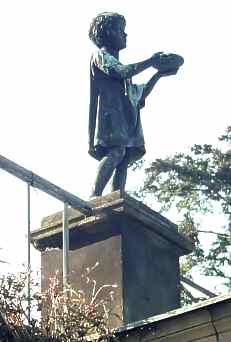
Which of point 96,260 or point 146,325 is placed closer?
point 146,325

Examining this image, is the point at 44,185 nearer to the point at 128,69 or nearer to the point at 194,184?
the point at 128,69

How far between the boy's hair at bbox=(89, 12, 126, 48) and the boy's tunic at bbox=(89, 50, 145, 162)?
0.19 metres

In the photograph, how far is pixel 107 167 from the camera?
11359 mm

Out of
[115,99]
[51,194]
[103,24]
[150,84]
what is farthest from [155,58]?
[51,194]

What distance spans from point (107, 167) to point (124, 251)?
1.02m

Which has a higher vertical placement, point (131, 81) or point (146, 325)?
point (131, 81)

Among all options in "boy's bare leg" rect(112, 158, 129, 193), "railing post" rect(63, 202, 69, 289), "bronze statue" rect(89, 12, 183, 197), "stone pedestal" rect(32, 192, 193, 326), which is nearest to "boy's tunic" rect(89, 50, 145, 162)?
"bronze statue" rect(89, 12, 183, 197)

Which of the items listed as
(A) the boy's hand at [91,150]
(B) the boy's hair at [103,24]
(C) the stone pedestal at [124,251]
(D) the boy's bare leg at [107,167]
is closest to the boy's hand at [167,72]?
(B) the boy's hair at [103,24]

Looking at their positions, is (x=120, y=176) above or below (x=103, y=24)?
below

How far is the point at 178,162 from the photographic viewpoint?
23594mm

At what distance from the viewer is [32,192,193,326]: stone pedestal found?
414 inches

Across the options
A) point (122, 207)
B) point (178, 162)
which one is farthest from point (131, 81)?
point (178, 162)

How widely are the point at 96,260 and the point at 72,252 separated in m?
0.27

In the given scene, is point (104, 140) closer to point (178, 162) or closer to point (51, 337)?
point (51, 337)
